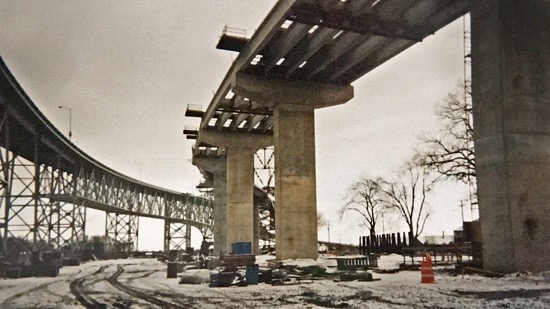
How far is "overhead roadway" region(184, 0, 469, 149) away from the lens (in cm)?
2347

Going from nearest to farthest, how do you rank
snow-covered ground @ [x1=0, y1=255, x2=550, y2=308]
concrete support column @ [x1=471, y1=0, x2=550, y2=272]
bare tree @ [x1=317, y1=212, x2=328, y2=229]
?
snow-covered ground @ [x1=0, y1=255, x2=550, y2=308] < concrete support column @ [x1=471, y1=0, x2=550, y2=272] < bare tree @ [x1=317, y1=212, x2=328, y2=229]

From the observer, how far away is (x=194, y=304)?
1326cm

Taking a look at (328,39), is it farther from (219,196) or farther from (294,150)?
(219,196)

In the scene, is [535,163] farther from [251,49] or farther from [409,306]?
[251,49]

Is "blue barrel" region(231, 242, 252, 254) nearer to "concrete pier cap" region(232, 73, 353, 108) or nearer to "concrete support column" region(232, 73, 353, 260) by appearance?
"concrete support column" region(232, 73, 353, 260)

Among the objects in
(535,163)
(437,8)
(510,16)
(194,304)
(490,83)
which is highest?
(437,8)

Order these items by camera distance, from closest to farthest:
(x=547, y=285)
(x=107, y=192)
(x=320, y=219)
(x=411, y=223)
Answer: (x=547, y=285) < (x=411, y=223) < (x=107, y=192) < (x=320, y=219)

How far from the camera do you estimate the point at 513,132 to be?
17.6 metres

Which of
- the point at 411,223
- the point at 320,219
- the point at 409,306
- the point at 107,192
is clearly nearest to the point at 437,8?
the point at 409,306

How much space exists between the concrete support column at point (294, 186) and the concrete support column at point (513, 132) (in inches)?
593

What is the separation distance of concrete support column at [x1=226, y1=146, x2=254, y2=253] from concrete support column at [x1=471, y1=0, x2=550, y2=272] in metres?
32.7

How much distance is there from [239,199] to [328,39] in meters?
26.0

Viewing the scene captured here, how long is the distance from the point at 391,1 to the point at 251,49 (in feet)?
30.4

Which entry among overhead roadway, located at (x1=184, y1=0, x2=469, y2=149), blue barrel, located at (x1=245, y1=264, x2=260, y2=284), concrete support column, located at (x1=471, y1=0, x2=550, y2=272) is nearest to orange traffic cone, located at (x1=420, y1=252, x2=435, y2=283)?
concrete support column, located at (x1=471, y1=0, x2=550, y2=272)
